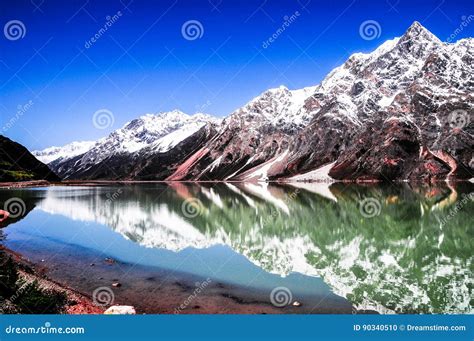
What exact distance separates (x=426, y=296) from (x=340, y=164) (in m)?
121

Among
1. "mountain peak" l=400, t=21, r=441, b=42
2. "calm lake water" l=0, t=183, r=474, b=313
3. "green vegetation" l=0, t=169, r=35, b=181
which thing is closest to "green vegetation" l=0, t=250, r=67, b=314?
"calm lake water" l=0, t=183, r=474, b=313

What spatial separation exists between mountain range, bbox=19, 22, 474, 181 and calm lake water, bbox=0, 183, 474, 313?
86880 millimetres

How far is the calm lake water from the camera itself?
11234mm

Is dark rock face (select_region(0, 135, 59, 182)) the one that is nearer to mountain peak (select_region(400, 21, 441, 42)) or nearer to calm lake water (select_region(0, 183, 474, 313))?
calm lake water (select_region(0, 183, 474, 313))

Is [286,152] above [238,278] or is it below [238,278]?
above

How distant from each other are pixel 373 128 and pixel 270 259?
124m

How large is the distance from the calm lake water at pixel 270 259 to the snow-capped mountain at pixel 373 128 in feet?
288

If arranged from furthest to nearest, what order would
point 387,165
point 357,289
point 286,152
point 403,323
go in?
point 286,152, point 387,165, point 357,289, point 403,323

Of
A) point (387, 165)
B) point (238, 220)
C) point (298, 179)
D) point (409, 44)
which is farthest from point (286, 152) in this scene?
point (238, 220)

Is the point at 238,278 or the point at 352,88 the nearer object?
the point at 238,278

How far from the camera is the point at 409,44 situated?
538 feet

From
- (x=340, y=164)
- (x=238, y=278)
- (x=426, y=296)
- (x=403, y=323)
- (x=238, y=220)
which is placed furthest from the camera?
(x=340, y=164)

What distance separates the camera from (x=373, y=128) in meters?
132

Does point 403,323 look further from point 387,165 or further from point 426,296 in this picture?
point 387,165
